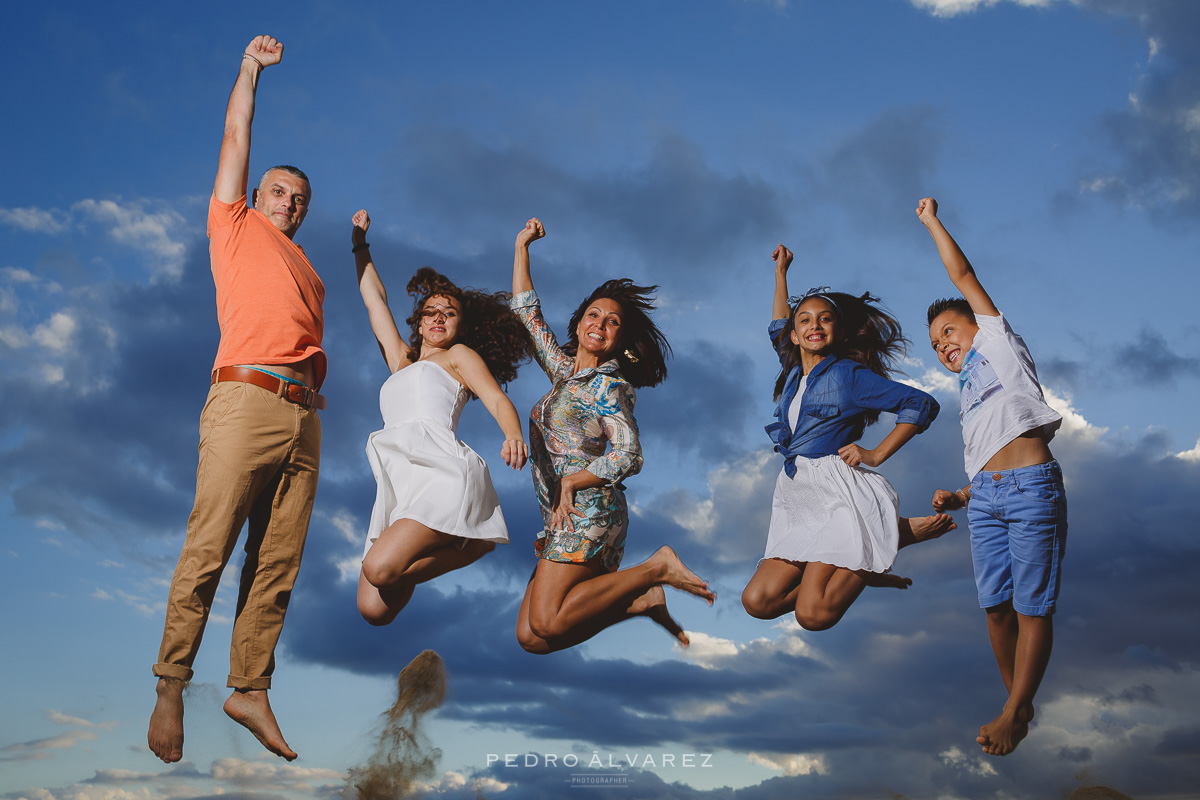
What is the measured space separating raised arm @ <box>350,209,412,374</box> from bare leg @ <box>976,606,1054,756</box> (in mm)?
5070

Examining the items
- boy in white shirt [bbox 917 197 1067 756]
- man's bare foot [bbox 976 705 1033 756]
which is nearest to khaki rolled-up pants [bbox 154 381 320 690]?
boy in white shirt [bbox 917 197 1067 756]

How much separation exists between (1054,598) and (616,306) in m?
3.84

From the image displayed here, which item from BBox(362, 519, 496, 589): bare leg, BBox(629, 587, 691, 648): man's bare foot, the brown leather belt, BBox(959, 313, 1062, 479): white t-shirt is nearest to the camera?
the brown leather belt

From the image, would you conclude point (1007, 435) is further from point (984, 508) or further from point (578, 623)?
point (578, 623)

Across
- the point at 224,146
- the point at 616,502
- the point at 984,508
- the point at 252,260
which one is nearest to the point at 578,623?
the point at 616,502

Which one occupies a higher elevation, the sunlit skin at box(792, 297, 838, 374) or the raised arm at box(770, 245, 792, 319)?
the raised arm at box(770, 245, 792, 319)

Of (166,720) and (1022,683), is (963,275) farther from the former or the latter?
(166,720)

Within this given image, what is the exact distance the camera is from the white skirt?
23.5ft

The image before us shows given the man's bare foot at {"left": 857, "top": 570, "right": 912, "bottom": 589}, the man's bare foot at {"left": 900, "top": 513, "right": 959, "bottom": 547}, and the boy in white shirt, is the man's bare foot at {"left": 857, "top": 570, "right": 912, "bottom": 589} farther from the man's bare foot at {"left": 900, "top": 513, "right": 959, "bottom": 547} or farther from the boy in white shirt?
the boy in white shirt

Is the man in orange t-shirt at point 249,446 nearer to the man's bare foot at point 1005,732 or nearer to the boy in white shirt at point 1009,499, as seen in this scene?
the boy in white shirt at point 1009,499

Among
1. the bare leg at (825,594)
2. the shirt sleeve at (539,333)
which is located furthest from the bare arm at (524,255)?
the bare leg at (825,594)

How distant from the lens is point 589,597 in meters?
7.28

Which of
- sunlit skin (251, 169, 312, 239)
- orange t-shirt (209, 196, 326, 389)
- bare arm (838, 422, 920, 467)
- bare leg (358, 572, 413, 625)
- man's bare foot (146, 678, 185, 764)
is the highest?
sunlit skin (251, 169, 312, 239)

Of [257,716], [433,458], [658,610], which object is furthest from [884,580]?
[257,716]
